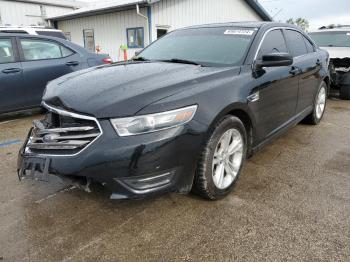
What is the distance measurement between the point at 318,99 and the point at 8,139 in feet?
15.8

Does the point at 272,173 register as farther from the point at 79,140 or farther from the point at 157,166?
the point at 79,140

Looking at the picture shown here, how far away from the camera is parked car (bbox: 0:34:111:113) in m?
5.30

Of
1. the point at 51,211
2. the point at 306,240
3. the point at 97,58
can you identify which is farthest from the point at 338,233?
the point at 97,58

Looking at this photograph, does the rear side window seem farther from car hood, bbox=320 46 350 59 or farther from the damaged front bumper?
car hood, bbox=320 46 350 59

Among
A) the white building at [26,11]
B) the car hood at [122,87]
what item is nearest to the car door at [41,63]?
the car hood at [122,87]

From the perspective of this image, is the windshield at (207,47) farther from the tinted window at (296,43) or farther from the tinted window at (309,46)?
the tinted window at (309,46)

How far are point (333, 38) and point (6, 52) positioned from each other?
799 centimetres

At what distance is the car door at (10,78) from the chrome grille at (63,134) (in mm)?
3175

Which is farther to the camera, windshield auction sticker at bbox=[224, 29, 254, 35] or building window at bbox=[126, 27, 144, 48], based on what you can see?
building window at bbox=[126, 27, 144, 48]

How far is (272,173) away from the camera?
3.41m

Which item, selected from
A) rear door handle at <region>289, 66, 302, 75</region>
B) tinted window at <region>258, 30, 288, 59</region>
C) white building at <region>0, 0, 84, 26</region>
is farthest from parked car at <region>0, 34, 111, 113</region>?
white building at <region>0, 0, 84, 26</region>

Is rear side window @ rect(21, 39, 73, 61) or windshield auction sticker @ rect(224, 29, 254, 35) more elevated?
windshield auction sticker @ rect(224, 29, 254, 35)

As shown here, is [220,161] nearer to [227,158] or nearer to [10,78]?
[227,158]

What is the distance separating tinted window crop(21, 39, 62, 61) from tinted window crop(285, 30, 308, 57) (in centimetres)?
405
